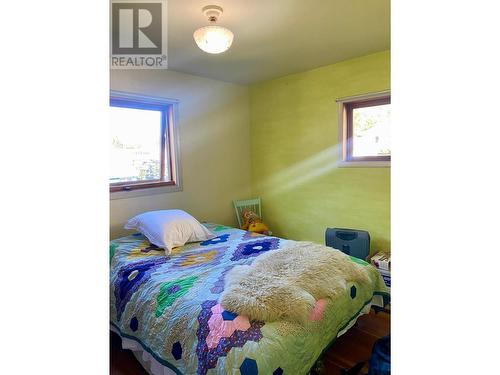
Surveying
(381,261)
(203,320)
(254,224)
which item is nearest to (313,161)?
(254,224)

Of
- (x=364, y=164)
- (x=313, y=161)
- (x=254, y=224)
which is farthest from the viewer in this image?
(x=254, y=224)

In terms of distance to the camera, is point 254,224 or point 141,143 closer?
point 141,143

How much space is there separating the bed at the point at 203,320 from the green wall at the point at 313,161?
1164 mm

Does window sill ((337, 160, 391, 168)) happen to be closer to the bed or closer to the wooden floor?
the bed

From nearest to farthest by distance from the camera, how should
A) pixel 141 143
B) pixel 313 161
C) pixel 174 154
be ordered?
pixel 141 143 < pixel 174 154 < pixel 313 161

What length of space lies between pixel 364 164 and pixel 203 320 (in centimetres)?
236

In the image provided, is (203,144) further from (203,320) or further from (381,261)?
(203,320)

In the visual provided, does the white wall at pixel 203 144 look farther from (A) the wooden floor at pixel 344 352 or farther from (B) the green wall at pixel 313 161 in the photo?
(A) the wooden floor at pixel 344 352

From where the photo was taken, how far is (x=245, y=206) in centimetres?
401

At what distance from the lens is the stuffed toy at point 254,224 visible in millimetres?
3688

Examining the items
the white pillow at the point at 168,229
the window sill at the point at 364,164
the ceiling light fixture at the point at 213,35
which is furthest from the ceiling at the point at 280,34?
the white pillow at the point at 168,229

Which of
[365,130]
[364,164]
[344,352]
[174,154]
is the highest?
[365,130]

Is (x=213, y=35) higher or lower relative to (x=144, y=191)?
higher
